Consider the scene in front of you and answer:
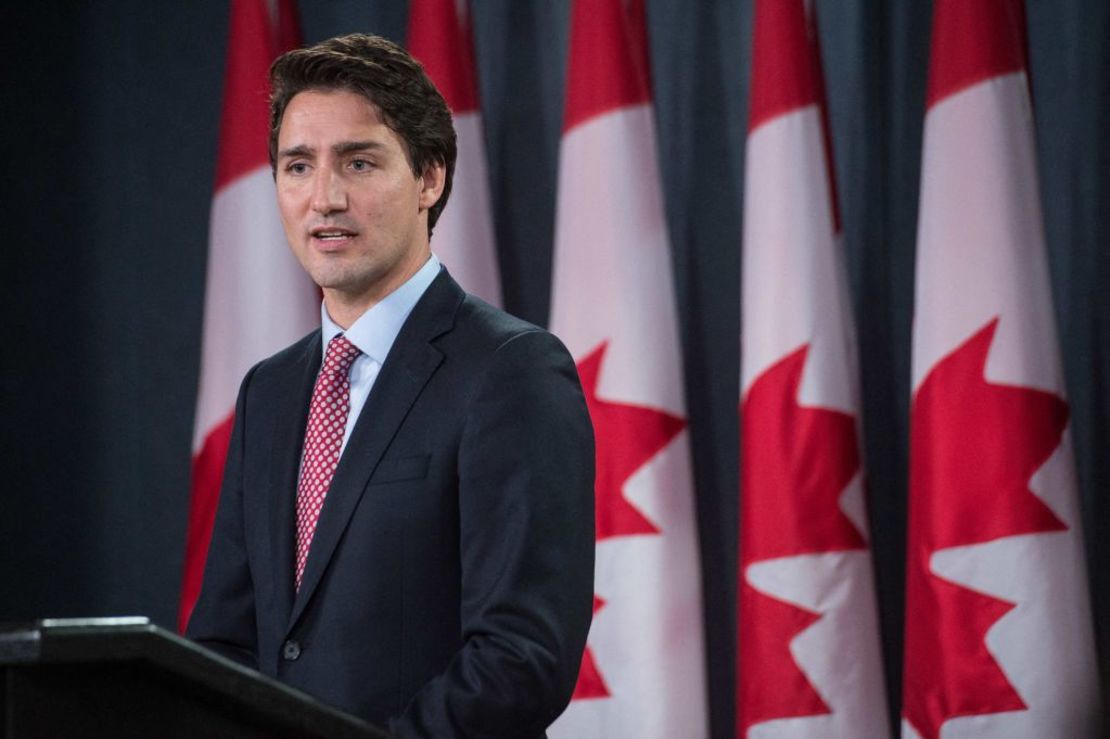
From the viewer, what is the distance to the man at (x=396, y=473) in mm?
1396

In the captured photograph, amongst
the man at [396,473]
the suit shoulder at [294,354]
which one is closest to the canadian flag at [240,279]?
the suit shoulder at [294,354]

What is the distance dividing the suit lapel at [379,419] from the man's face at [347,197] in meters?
0.07

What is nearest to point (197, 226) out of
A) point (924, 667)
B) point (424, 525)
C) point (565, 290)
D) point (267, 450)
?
point (565, 290)

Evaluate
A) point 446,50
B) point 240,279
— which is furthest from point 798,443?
point 240,279

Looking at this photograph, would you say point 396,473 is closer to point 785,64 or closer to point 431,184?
point 431,184

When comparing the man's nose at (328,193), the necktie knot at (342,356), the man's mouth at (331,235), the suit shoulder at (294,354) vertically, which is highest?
the man's nose at (328,193)

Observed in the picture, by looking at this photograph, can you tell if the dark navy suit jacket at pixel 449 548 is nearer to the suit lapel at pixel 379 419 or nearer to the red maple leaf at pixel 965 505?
the suit lapel at pixel 379 419

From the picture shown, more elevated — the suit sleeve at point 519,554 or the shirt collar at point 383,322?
the shirt collar at point 383,322

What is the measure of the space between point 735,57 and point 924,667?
162cm

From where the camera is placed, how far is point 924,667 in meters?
3.07

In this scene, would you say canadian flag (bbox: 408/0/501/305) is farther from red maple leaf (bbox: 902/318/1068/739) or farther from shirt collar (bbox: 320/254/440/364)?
shirt collar (bbox: 320/254/440/364)

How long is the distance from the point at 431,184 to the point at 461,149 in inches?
76.2

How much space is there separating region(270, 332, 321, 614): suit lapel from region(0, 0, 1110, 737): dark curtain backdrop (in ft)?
6.81

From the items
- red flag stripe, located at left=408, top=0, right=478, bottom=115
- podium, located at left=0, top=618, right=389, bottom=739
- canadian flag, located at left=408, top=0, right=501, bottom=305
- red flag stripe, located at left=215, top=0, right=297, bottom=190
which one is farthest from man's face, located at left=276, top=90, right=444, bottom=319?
red flag stripe, located at left=215, top=0, right=297, bottom=190
